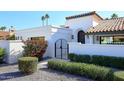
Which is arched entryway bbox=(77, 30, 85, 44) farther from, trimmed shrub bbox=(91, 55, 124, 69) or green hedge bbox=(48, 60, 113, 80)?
green hedge bbox=(48, 60, 113, 80)

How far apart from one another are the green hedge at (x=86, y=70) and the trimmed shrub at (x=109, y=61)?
2.12m

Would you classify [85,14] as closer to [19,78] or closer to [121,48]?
[121,48]

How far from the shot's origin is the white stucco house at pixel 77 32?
56.9ft

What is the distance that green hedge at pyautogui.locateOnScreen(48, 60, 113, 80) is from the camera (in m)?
9.50

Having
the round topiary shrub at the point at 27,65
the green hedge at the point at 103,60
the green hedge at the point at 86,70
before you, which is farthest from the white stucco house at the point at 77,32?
the round topiary shrub at the point at 27,65

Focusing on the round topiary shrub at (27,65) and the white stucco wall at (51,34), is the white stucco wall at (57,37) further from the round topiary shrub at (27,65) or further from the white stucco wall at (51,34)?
the round topiary shrub at (27,65)

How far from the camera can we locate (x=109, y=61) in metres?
13.0

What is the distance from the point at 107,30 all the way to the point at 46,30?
243 inches

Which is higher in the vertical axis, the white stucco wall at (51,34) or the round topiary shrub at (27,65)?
the white stucco wall at (51,34)

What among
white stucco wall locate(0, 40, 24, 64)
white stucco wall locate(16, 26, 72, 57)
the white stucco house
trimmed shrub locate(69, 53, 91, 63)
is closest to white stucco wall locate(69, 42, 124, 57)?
trimmed shrub locate(69, 53, 91, 63)

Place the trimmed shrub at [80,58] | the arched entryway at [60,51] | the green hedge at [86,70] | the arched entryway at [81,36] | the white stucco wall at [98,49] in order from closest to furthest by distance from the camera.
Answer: the green hedge at [86,70]
the white stucco wall at [98,49]
the trimmed shrub at [80,58]
the arched entryway at [60,51]
the arched entryway at [81,36]

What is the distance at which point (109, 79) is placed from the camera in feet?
30.5

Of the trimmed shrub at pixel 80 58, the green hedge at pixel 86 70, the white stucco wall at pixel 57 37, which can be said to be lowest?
the green hedge at pixel 86 70

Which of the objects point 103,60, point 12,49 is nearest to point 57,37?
point 12,49
